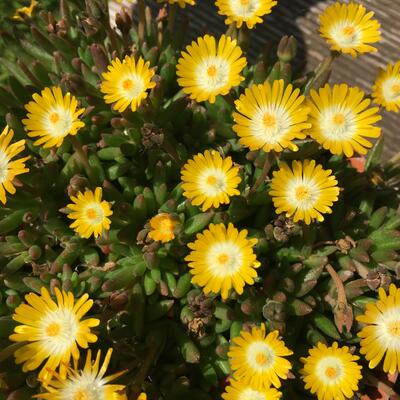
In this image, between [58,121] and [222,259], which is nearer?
[222,259]

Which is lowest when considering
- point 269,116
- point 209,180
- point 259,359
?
point 259,359

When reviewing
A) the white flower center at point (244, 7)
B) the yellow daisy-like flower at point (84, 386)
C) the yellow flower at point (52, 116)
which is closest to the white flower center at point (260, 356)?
the yellow daisy-like flower at point (84, 386)

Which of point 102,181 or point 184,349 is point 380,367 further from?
point 102,181

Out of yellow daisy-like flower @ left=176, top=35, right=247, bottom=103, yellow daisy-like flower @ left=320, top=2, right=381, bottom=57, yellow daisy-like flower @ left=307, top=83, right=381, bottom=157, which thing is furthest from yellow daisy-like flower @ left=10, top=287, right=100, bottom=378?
yellow daisy-like flower @ left=320, top=2, right=381, bottom=57

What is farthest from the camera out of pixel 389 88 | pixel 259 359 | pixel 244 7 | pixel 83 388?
pixel 244 7

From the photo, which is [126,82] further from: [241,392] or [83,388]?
[241,392]

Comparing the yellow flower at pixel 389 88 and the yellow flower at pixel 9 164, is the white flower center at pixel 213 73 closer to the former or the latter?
the yellow flower at pixel 389 88

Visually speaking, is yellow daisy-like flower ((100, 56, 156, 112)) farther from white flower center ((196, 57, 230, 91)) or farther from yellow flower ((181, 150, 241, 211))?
yellow flower ((181, 150, 241, 211))

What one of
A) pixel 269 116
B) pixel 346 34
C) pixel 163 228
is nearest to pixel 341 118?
pixel 269 116
